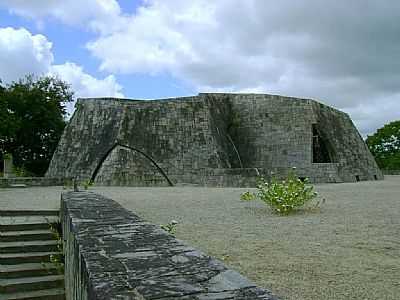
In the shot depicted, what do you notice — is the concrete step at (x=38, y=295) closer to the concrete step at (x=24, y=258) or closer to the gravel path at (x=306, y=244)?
the concrete step at (x=24, y=258)

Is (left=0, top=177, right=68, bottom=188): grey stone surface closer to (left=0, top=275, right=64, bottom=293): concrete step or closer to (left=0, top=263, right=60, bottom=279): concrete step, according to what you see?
(left=0, top=263, right=60, bottom=279): concrete step

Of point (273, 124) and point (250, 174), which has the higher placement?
point (273, 124)

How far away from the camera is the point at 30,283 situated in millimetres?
4586

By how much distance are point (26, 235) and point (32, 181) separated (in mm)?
13136

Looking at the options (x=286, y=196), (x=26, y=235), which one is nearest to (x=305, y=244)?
(x=286, y=196)

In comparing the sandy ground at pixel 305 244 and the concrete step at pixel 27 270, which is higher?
the sandy ground at pixel 305 244

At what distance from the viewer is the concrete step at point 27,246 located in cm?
527

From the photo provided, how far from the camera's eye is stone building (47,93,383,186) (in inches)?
847

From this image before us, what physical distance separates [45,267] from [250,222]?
3.59 metres

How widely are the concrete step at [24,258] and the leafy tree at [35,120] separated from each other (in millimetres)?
26398

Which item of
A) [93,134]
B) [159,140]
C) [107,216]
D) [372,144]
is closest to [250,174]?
[159,140]

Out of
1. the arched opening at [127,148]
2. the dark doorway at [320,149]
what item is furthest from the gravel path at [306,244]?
the dark doorway at [320,149]

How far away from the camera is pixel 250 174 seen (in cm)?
1853

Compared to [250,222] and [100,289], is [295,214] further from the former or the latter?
[100,289]
